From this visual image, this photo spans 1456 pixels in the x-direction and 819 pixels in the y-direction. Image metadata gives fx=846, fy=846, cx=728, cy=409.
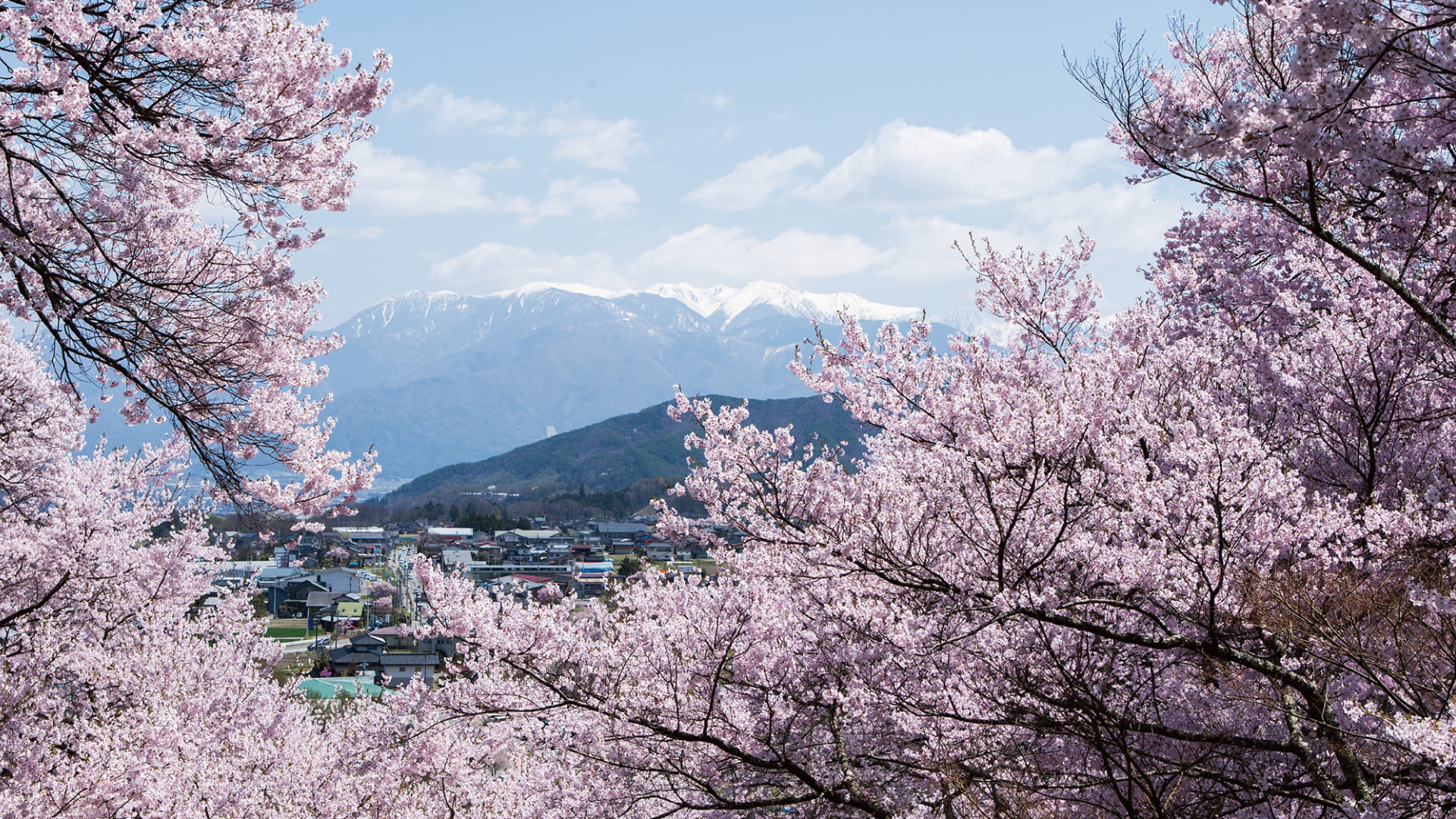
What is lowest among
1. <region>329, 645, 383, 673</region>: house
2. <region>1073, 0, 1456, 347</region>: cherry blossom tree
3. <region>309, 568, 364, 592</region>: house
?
<region>329, 645, 383, 673</region>: house

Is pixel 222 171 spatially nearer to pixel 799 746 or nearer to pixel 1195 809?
pixel 799 746

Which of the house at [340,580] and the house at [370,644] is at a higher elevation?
the house at [340,580]

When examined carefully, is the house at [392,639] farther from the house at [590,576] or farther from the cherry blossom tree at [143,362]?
the cherry blossom tree at [143,362]

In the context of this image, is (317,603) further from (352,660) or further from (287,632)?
(352,660)

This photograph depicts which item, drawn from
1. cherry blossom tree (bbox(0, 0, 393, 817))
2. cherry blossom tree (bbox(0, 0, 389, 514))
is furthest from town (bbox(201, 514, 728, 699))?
cherry blossom tree (bbox(0, 0, 389, 514))

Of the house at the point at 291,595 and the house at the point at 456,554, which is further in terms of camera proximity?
the house at the point at 291,595

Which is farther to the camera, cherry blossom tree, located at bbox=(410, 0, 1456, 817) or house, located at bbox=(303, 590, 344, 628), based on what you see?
house, located at bbox=(303, 590, 344, 628)

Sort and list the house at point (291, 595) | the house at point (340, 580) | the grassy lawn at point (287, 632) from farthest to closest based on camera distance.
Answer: the house at point (340, 580)
the house at point (291, 595)
the grassy lawn at point (287, 632)

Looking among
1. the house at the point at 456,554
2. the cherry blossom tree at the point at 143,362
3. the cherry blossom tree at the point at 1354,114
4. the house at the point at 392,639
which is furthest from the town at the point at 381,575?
the cherry blossom tree at the point at 1354,114

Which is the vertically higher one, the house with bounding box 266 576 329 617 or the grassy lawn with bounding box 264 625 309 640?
the house with bounding box 266 576 329 617

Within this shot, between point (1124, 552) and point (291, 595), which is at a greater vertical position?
point (1124, 552)

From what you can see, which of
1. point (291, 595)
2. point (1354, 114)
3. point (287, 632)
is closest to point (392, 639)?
point (287, 632)

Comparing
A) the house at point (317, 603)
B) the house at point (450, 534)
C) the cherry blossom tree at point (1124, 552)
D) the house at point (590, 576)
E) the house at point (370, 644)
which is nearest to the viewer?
the cherry blossom tree at point (1124, 552)

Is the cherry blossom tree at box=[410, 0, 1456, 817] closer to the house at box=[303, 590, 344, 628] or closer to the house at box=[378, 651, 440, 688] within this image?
the house at box=[378, 651, 440, 688]
